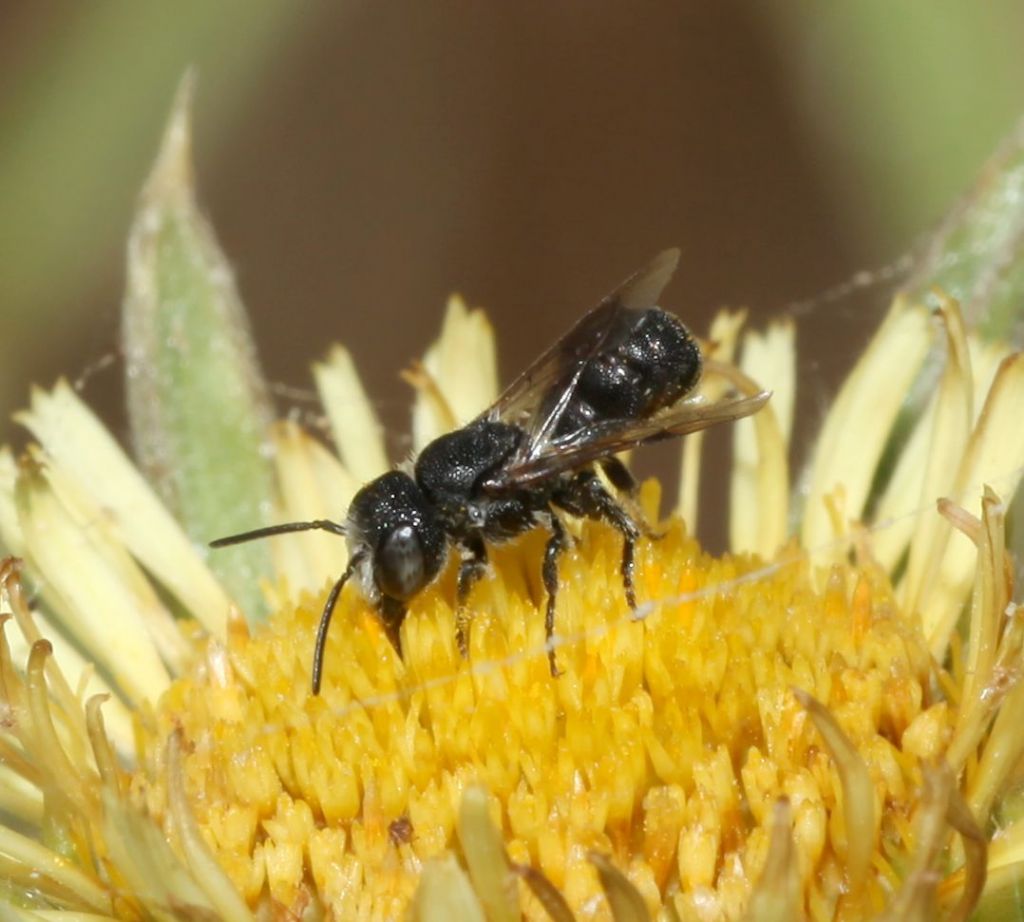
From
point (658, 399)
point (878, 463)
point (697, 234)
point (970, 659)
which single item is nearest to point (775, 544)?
point (878, 463)

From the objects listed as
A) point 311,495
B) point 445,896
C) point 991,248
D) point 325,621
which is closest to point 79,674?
point 311,495

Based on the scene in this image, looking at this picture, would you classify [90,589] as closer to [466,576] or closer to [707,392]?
[466,576]

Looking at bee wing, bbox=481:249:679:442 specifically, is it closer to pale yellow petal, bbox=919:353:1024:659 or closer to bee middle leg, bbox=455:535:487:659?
bee middle leg, bbox=455:535:487:659

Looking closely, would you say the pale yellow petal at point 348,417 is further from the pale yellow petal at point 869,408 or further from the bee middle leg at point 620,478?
the pale yellow petal at point 869,408

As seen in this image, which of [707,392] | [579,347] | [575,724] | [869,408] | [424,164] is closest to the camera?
[575,724]

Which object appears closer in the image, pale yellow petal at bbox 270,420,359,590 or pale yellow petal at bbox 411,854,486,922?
pale yellow petal at bbox 411,854,486,922

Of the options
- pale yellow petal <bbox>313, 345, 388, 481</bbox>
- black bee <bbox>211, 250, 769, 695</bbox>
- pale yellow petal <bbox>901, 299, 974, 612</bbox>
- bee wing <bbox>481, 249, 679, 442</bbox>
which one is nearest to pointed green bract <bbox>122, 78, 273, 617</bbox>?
pale yellow petal <bbox>313, 345, 388, 481</bbox>
